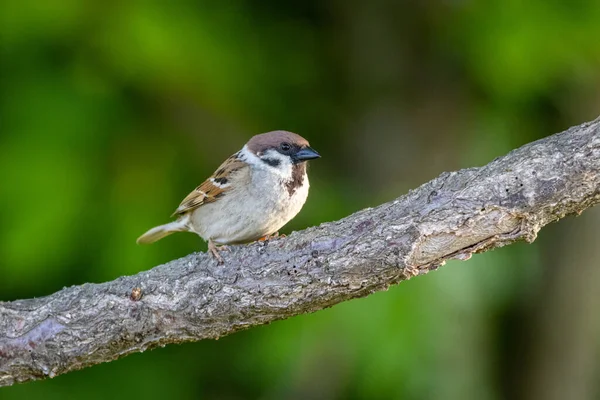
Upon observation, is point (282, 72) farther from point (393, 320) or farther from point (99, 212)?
point (393, 320)

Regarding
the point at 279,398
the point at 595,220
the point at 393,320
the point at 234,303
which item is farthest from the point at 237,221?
the point at 595,220

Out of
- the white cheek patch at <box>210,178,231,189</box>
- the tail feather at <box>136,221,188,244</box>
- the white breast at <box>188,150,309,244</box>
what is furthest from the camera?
the tail feather at <box>136,221,188,244</box>

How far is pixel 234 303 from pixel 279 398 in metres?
2.14

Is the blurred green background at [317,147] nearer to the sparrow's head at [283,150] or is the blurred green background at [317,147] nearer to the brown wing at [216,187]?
the brown wing at [216,187]

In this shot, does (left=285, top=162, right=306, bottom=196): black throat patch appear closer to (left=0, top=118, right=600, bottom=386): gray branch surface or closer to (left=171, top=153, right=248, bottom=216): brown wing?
(left=171, top=153, right=248, bottom=216): brown wing

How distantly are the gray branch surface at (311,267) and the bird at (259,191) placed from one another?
568 millimetres

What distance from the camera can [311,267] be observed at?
2.65 meters

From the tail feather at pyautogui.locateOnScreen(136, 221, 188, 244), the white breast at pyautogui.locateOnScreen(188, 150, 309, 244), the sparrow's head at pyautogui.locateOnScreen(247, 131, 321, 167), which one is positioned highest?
the sparrow's head at pyautogui.locateOnScreen(247, 131, 321, 167)

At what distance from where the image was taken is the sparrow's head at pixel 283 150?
11.8 feet

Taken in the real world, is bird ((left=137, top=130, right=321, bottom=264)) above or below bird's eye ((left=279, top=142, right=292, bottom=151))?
below

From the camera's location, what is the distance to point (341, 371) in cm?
456

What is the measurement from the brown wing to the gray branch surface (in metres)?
0.80

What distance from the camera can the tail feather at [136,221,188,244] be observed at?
13.6 feet

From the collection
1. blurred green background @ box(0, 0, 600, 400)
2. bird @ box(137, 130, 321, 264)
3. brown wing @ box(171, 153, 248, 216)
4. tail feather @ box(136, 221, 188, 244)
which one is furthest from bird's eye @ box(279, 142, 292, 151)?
blurred green background @ box(0, 0, 600, 400)
